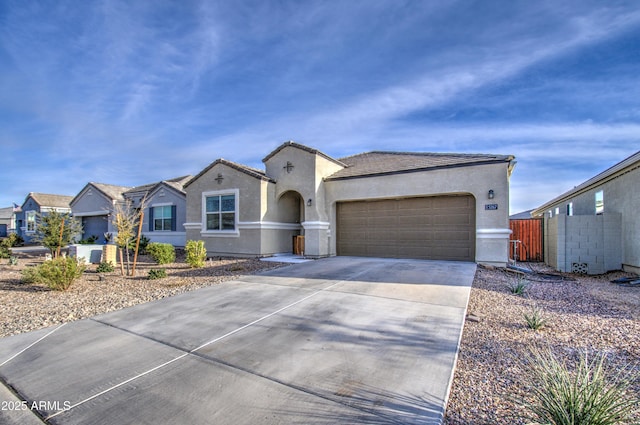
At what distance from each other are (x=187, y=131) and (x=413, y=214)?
1291cm

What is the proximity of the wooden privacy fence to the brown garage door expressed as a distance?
5154 millimetres

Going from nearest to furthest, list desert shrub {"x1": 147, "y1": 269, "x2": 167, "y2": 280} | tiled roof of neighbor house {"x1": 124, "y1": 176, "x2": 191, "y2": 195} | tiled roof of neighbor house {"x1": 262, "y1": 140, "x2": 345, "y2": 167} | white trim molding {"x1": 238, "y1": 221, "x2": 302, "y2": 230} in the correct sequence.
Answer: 1. desert shrub {"x1": 147, "y1": 269, "x2": 167, "y2": 280}
2. tiled roof of neighbor house {"x1": 262, "y1": 140, "x2": 345, "y2": 167}
3. white trim molding {"x1": 238, "y1": 221, "x2": 302, "y2": 230}
4. tiled roof of neighbor house {"x1": 124, "y1": 176, "x2": 191, "y2": 195}

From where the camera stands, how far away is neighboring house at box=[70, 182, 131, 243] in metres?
23.3

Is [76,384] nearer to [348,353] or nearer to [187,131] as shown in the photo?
[348,353]

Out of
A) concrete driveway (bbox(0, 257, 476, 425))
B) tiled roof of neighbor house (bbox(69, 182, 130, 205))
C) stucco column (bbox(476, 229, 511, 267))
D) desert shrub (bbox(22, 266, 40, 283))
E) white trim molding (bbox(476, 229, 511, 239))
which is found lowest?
concrete driveway (bbox(0, 257, 476, 425))

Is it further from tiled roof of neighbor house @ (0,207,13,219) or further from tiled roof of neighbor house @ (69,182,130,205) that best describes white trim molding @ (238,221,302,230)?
tiled roof of neighbor house @ (0,207,13,219)

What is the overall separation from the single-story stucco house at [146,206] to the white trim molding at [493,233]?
1646cm

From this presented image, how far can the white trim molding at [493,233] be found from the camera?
436 inches

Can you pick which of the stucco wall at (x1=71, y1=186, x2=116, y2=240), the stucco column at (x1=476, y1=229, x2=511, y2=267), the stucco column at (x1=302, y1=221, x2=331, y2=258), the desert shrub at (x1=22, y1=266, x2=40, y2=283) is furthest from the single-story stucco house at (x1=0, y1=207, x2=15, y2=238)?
the stucco column at (x1=476, y1=229, x2=511, y2=267)

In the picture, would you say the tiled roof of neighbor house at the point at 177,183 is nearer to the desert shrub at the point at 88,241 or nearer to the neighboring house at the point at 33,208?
the desert shrub at the point at 88,241

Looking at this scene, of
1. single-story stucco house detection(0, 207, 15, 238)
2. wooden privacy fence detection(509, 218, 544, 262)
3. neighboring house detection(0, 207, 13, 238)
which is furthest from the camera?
neighboring house detection(0, 207, 13, 238)

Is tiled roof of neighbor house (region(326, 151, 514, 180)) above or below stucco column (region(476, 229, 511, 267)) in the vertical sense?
above

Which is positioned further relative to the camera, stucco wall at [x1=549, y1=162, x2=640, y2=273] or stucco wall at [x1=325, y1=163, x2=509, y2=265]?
stucco wall at [x1=325, y1=163, x2=509, y2=265]

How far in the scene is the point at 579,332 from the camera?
4.70 m
